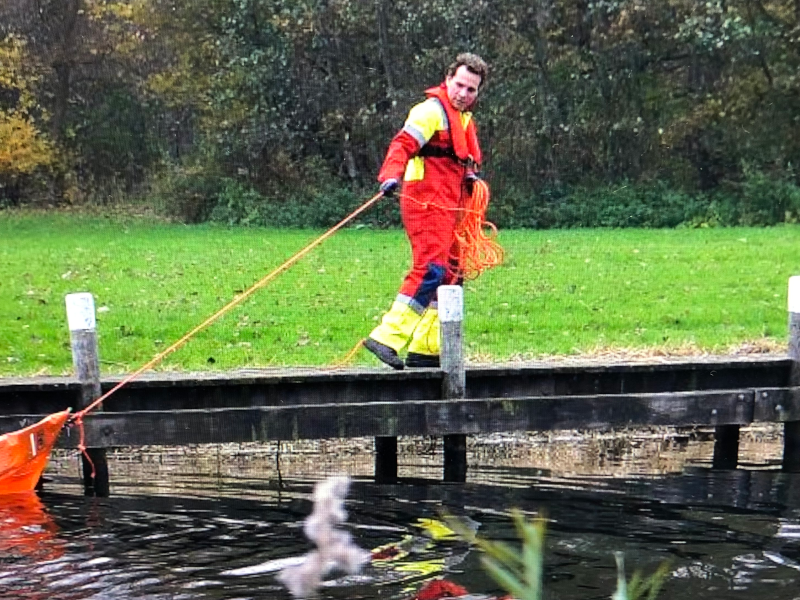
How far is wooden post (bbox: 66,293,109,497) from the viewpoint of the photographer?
22.9 feet

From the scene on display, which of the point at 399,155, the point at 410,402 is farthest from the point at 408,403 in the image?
the point at 399,155

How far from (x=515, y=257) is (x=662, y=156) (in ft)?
32.3

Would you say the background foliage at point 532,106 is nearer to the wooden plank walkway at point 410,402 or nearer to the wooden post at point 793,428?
the wooden plank walkway at point 410,402

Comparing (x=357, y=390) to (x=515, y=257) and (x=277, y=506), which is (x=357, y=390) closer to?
(x=277, y=506)

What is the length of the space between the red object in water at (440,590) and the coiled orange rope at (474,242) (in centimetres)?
306

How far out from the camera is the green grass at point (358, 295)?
Answer: 35.0ft

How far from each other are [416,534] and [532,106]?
21335 mm

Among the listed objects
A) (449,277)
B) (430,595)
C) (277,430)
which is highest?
(449,277)

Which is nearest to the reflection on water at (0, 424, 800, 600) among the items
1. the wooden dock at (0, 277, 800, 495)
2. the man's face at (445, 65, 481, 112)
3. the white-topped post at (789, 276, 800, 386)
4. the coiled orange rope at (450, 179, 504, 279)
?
the wooden dock at (0, 277, 800, 495)

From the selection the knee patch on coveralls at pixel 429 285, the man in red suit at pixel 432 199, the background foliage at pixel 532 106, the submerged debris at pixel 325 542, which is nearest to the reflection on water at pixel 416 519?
the man in red suit at pixel 432 199

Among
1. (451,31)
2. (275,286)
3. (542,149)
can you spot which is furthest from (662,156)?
(275,286)

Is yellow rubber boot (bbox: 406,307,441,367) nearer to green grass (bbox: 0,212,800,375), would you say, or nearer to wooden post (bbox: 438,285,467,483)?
wooden post (bbox: 438,285,467,483)

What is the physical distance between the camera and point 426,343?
784cm

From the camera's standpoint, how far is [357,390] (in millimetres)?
7699
